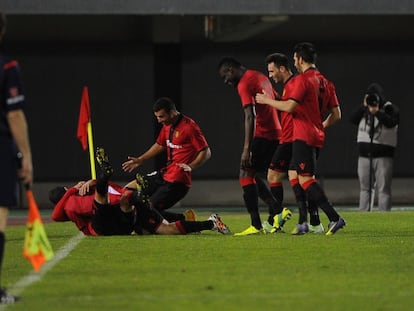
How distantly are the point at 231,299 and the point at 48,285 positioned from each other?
169cm

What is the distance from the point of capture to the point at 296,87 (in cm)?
1457

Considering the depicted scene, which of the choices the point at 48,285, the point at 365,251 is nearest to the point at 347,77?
the point at 365,251

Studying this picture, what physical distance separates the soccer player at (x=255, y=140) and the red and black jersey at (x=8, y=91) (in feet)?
19.8

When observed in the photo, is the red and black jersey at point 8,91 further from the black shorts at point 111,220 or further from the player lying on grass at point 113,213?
the black shorts at point 111,220

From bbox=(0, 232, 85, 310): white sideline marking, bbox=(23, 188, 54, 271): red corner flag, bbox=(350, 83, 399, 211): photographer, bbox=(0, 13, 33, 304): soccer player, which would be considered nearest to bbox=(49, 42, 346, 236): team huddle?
bbox=(0, 232, 85, 310): white sideline marking

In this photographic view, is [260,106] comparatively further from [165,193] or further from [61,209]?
[61,209]

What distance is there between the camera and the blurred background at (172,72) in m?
24.7

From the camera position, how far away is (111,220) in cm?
1551

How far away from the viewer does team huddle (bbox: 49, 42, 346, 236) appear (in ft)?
48.4

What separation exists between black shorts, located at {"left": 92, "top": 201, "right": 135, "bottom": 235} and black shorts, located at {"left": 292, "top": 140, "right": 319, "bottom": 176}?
80.8 inches

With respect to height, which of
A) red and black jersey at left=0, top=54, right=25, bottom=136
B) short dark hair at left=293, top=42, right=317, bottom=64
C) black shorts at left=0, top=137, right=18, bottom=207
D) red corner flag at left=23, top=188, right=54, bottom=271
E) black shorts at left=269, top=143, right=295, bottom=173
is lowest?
black shorts at left=269, top=143, right=295, bottom=173

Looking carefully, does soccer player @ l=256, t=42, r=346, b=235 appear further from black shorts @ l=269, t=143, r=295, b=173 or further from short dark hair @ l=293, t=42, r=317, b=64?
black shorts @ l=269, t=143, r=295, b=173

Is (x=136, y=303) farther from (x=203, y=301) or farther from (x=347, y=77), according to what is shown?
(x=347, y=77)

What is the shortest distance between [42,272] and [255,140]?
4.96m
